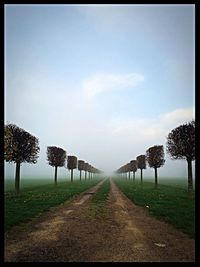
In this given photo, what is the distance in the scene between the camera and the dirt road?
841 cm

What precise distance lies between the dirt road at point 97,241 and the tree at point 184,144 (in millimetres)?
18527

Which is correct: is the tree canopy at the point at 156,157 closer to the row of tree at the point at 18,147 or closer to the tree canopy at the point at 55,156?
the tree canopy at the point at 55,156

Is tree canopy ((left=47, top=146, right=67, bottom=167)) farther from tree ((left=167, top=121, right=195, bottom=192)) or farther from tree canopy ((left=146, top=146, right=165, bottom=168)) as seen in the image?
tree ((left=167, top=121, right=195, bottom=192))

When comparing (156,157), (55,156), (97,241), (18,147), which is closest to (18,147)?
(18,147)

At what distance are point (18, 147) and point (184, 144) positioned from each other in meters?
24.0

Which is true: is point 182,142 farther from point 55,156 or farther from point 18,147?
point 55,156

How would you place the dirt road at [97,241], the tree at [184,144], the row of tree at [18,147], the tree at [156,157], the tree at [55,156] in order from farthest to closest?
the tree at [55,156] → the tree at [156,157] → the tree at [184,144] → the row of tree at [18,147] → the dirt road at [97,241]

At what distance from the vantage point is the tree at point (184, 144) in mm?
30750

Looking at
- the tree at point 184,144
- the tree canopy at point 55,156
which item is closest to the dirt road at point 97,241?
the tree at point 184,144

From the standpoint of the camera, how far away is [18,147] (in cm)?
2812
